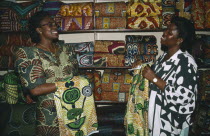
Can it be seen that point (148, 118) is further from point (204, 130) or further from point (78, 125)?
point (204, 130)

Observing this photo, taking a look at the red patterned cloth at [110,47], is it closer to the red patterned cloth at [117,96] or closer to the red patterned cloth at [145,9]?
the red patterned cloth at [145,9]

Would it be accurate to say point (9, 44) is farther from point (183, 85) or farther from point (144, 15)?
point (183, 85)

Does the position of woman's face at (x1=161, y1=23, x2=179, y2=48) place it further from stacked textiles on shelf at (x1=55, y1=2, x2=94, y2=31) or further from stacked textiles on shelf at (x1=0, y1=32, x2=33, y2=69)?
stacked textiles on shelf at (x1=0, y1=32, x2=33, y2=69)

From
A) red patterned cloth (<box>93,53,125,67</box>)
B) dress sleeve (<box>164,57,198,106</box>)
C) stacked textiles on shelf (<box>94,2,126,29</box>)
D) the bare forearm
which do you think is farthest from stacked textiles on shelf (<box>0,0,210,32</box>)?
the bare forearm

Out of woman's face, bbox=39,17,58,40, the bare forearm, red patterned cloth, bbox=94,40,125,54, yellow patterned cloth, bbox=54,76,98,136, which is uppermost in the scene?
woman's face, bbox=39,17,58,40

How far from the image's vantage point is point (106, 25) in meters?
2.01

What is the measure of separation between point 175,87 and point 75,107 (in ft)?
2.77

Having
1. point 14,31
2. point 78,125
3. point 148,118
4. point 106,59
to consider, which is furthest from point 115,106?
point 14,31

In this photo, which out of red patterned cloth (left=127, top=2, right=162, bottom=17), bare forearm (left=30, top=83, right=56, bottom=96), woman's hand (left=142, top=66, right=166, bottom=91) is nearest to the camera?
bare forearm (left=30, top=83, right=56, bottom=96)

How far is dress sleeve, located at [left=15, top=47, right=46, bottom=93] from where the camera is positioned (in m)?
1.12

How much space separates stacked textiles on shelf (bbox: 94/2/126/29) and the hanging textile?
81cm

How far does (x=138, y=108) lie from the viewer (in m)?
1.45

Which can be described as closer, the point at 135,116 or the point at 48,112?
the point at 48,112

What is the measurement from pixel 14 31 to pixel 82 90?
151 centimetres
